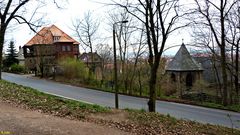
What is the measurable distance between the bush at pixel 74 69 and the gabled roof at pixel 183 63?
12920 mm

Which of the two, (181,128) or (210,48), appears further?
(210,48)

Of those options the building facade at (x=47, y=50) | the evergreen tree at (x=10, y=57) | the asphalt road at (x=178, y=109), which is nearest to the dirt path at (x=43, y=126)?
the asphalt road at (x=178, y=109)

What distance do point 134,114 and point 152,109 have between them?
152 inches

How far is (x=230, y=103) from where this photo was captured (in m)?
26.4

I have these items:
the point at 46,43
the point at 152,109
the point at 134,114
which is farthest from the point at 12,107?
the point at 46,43

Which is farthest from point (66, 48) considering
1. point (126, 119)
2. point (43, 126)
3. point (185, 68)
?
point (43, 126)

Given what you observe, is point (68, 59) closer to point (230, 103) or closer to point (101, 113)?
point (230, 103)

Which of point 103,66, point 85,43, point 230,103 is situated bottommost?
point 230,103

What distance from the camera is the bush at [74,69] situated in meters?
44.2

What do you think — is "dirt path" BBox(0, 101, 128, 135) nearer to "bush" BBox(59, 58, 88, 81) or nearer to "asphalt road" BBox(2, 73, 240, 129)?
"asphalt road" BBox(2, 73, 240, 129)

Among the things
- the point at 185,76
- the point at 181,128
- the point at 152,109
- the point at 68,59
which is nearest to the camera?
the point at 181,128

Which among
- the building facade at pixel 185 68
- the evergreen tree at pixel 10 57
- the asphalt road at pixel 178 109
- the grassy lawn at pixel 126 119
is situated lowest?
the asphalt road at pixel 178 109

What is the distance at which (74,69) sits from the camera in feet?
148

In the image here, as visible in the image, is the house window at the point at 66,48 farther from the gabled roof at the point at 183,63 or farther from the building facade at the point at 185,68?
the building facade at the point at 185,68
